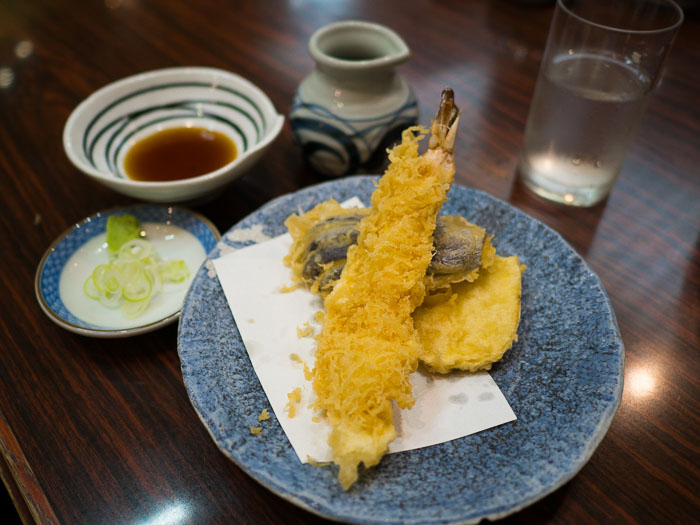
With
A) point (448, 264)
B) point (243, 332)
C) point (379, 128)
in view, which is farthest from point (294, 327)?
point (379, 128)

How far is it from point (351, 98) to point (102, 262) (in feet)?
3.53

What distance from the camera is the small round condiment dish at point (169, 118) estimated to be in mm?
1865

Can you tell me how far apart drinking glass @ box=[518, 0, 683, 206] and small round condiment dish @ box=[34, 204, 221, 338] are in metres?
1.31

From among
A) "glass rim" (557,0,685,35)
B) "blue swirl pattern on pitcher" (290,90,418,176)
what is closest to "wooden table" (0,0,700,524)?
"blue swirl pattern on pitcher" (290,90,418,176)

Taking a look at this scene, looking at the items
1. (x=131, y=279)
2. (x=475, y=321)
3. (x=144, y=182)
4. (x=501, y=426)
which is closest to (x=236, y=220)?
(x=144, y=182)

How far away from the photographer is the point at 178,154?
215cm

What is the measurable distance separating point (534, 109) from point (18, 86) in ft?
8.41

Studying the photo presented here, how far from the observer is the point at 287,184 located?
7.09 feet

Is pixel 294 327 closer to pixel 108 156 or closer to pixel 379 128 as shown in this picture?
pixel 379 128

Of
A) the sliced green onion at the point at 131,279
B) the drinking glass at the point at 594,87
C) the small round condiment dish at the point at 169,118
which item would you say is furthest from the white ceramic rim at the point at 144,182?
the drinking glass at the point at 594,87

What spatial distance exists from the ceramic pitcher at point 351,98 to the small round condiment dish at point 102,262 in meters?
0.56

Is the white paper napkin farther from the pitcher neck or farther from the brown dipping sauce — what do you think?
the pitcher neck

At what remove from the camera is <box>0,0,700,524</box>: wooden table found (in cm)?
129

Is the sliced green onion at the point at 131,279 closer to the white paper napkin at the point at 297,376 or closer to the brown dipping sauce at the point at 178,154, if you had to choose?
the white paper napkin at the point at 297,376
